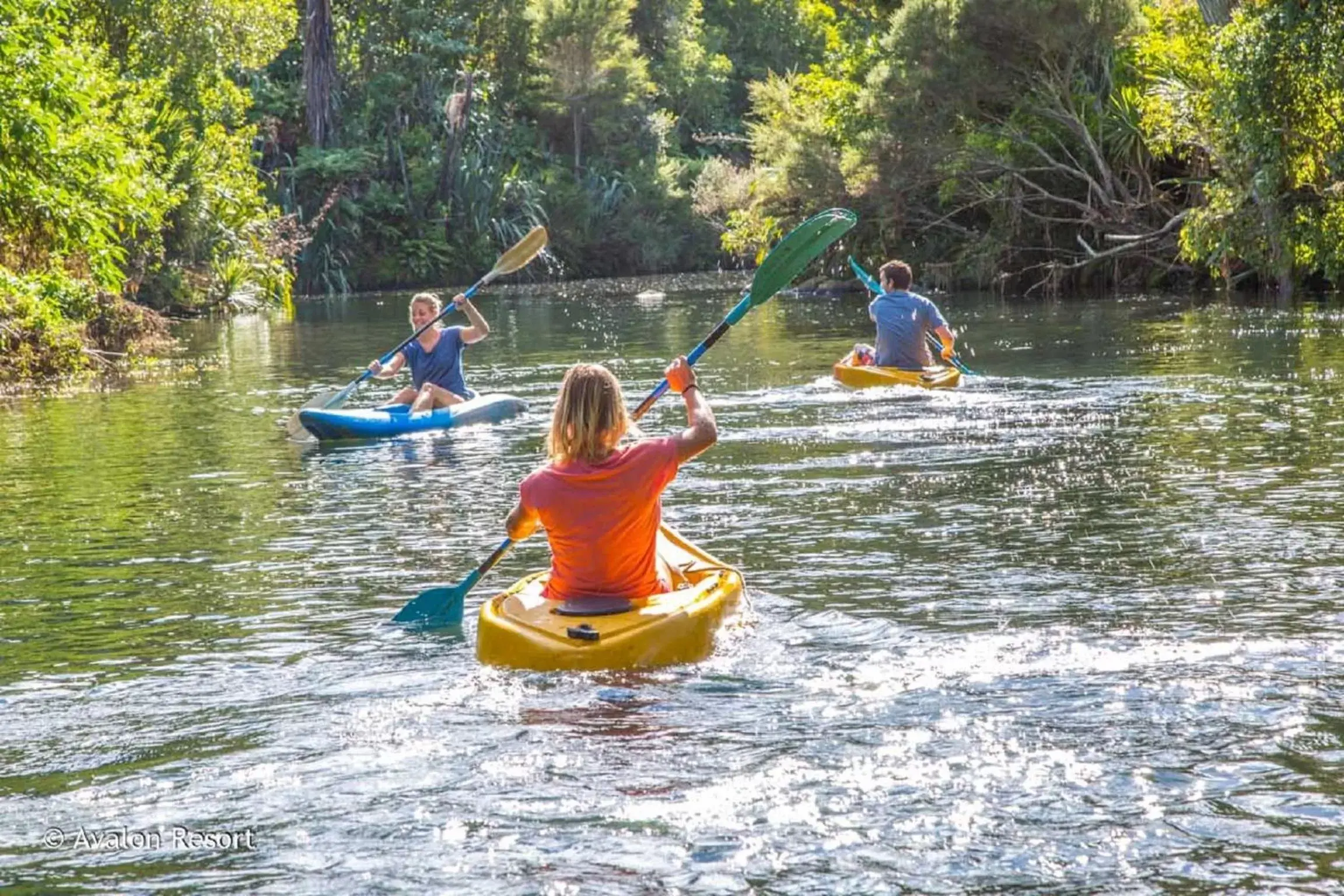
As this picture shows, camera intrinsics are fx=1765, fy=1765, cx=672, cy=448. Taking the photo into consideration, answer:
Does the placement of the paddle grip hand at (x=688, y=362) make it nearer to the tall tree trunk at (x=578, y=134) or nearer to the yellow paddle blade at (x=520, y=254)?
the yellow paddle blade at (x=520, y=254)

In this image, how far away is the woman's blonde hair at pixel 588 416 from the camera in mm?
6793

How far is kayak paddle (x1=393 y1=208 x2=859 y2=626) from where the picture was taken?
25.8ft

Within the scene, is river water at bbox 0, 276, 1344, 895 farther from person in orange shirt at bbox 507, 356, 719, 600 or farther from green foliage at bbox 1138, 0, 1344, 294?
green foliage at bbox 1138, 0, 1344, 294

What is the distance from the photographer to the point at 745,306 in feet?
30.1

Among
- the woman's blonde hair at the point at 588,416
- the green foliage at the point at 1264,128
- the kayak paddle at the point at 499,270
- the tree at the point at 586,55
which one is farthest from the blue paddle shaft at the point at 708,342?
the tree at the point at 586,55

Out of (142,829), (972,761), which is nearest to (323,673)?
(142,829)

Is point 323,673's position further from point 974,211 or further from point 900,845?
point 974,211

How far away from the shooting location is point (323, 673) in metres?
7.06

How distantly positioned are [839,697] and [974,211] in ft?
103

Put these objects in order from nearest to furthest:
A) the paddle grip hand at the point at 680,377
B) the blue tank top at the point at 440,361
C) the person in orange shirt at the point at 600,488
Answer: the person in orange shirt at the point at 600,488
the paddle grip hand at the point at 680,377
the blue tank top at the point at 440,361

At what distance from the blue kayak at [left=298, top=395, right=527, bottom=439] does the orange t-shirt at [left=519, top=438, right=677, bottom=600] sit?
8125 mm

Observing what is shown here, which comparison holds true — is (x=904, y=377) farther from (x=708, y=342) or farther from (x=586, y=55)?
(x=586, y=55)

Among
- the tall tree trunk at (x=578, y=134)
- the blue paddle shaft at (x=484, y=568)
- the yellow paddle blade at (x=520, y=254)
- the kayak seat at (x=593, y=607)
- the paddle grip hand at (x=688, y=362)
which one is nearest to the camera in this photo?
the kayak seat at (x=593, y=607)

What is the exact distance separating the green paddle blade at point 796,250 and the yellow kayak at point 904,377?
660 centimetres
